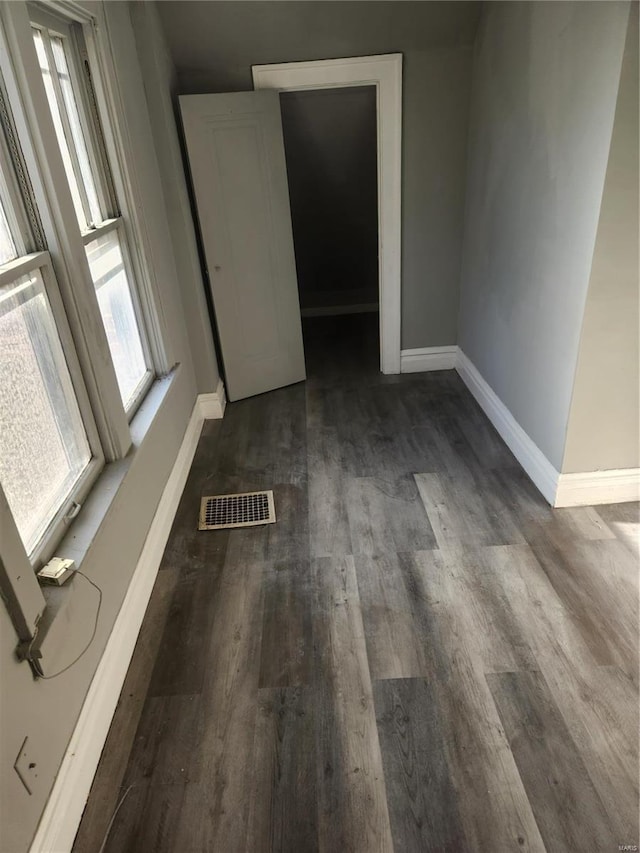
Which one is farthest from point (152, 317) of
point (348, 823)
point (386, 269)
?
point (348, 823)

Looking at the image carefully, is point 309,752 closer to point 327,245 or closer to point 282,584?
point 282,584

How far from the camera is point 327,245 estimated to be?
5238 mm

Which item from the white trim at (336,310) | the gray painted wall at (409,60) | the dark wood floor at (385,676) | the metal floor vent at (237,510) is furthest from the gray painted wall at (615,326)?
the white trim at (336,310)

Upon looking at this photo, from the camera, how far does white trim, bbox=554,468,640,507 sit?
2.50m

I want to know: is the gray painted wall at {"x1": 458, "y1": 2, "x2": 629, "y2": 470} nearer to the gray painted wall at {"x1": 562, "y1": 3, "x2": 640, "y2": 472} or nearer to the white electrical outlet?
the gray painted wall at {"x1": 562, "y1": 3, "x2": 640, "y2": 472}

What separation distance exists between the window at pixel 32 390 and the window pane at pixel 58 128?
1.33 feet

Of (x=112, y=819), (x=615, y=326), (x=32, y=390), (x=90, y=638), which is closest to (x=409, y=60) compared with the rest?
(x=615, y=326)

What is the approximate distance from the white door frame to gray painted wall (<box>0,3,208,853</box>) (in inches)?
36.5

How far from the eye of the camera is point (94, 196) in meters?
2.36

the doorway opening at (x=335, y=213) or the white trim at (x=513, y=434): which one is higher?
the doorway opening at (x=335, y=213)

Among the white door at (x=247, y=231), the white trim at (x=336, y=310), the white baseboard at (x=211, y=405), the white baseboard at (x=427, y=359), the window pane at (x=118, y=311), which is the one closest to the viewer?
the window pane at (x=118, y=311)

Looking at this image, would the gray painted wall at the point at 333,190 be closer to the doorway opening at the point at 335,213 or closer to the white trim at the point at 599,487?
the doorway opening at the point at 335,213

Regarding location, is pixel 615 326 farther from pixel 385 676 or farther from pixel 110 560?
pixel 110 560

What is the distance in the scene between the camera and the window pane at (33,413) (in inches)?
60.2
